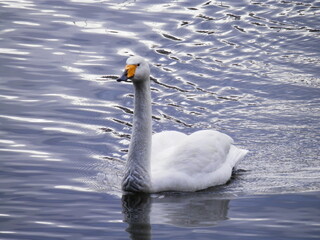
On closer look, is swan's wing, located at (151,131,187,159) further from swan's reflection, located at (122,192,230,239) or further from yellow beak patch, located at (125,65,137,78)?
yellow beak patch, located at (125,65,137,78)

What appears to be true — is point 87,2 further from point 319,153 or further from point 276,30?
point 319,153

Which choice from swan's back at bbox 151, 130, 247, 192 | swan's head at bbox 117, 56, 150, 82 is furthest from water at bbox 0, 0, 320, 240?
swan's head at bbox 117, 56, 150, 82

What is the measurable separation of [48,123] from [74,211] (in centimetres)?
347

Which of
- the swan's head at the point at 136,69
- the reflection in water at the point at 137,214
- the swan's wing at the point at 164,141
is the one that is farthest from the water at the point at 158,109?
the swan's head at the point at 136,69

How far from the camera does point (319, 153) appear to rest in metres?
12.7

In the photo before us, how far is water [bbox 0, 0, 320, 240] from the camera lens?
10.4 meters

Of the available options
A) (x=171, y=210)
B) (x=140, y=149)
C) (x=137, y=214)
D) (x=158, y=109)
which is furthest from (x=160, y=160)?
(x=158, y=109)

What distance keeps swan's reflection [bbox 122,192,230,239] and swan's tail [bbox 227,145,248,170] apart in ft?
3.00

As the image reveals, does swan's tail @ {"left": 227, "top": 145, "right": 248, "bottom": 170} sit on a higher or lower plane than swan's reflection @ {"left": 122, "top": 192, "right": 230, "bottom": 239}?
higher

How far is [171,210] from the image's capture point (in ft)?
34.9

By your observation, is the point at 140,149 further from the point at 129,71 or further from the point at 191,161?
the point at 129,71

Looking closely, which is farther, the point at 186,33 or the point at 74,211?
the point at 186,33

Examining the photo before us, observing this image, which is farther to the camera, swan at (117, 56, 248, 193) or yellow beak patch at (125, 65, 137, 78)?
swan at (117, 56, 248, 193)

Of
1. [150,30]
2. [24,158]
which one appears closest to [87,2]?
[150,30]
